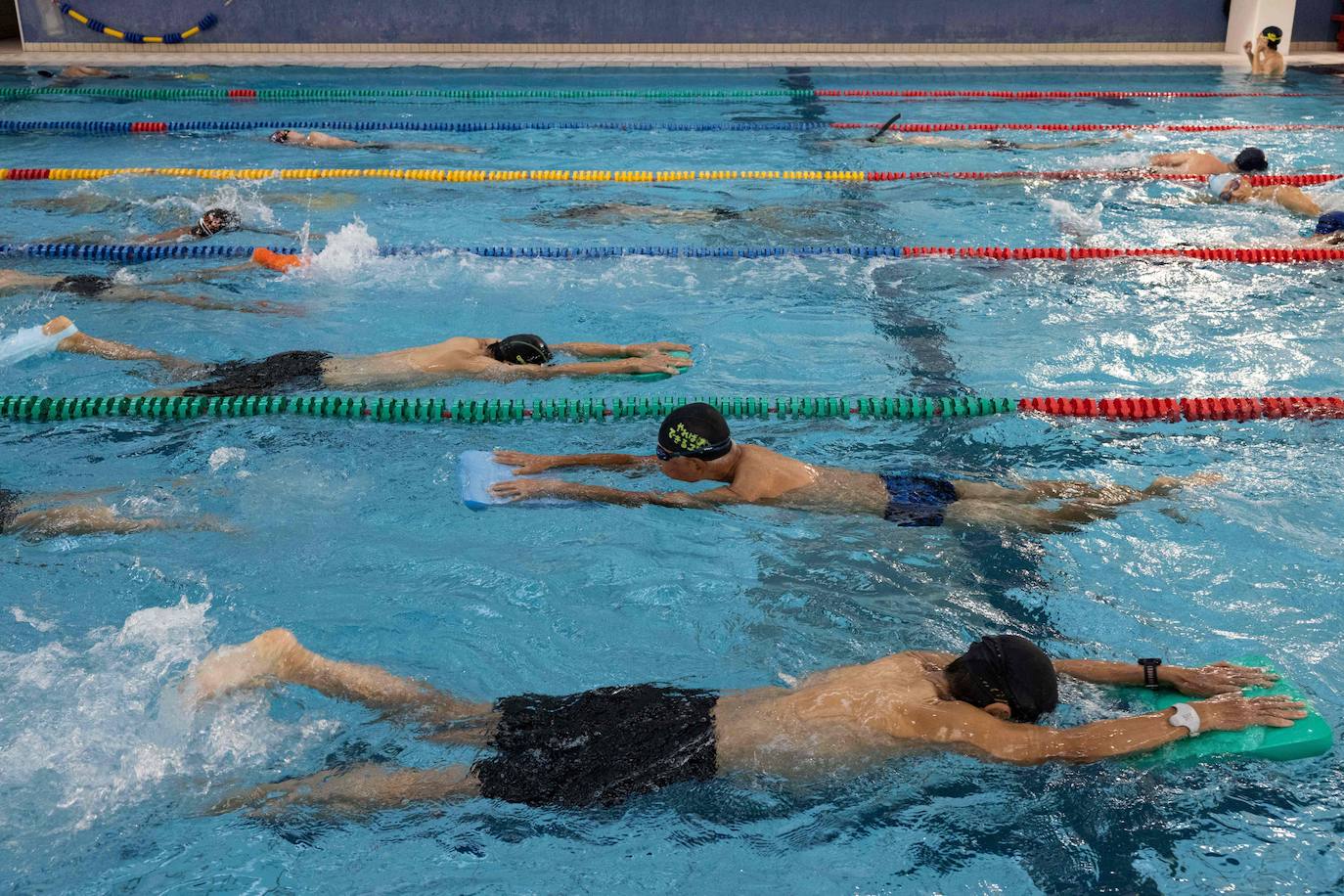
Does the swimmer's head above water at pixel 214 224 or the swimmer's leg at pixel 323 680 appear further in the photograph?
the swimmer's head above water at pixel 214 224

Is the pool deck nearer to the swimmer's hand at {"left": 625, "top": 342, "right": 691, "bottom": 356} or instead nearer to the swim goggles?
the swimmer's hand at {"left": 625, "top": 342, "right": 691, "bottom": 356}

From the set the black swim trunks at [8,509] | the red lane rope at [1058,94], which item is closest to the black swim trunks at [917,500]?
the black swim trunks at [8,509]

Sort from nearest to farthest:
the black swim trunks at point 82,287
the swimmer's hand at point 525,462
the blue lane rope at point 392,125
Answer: the swimmer's hand at point 525,462, the black swim trunks at point 82,287, the blue lane rope at point 392,125

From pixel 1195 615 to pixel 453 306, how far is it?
405cm

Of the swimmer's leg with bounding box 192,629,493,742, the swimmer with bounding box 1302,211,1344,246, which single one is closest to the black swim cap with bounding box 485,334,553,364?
the swimmer's leg with bounding box 192,629,493,742

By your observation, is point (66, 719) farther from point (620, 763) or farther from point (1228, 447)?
point (1228, 447)

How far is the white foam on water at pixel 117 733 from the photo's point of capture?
2.89 m

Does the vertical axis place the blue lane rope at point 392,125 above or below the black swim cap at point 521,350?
above

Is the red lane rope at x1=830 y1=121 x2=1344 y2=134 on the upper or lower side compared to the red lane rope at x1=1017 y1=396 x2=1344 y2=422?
upper

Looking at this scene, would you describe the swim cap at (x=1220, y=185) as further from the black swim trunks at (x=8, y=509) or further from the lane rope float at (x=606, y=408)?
the black swim trunks at (x=8, y=509)

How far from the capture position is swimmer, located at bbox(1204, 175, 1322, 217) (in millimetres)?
7645

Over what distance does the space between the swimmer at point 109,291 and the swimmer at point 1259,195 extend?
619 cm

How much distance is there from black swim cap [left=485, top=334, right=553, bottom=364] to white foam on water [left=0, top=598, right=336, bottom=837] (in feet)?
6.76

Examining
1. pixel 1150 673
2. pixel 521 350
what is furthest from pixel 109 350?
pixel 1150 673
